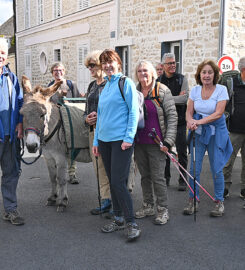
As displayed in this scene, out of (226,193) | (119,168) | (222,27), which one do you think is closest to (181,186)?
(226,193)

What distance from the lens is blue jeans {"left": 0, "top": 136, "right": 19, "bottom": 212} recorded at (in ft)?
14.0

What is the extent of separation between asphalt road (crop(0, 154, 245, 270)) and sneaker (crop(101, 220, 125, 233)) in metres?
0.08

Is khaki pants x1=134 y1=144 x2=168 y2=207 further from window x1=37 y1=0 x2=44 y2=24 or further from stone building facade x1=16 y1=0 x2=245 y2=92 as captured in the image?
window x1=37 y1=0 x2=44 y2=24

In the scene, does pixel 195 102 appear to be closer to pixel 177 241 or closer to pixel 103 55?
pixel 103 55

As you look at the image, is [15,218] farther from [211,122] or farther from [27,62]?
[27,62]

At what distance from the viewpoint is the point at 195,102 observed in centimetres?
458

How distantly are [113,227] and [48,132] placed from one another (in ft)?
4.85

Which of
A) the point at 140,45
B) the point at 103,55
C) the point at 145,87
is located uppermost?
the point at 140,45

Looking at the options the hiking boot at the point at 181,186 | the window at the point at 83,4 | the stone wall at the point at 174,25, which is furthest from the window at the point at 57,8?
the hiking boot at the point at 181,186

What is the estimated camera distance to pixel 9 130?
4160 millimetres

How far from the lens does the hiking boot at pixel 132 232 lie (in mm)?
3834

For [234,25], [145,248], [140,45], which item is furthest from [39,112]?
[140,45]

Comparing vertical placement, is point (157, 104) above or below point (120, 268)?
above

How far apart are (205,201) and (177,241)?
151 centimetres
